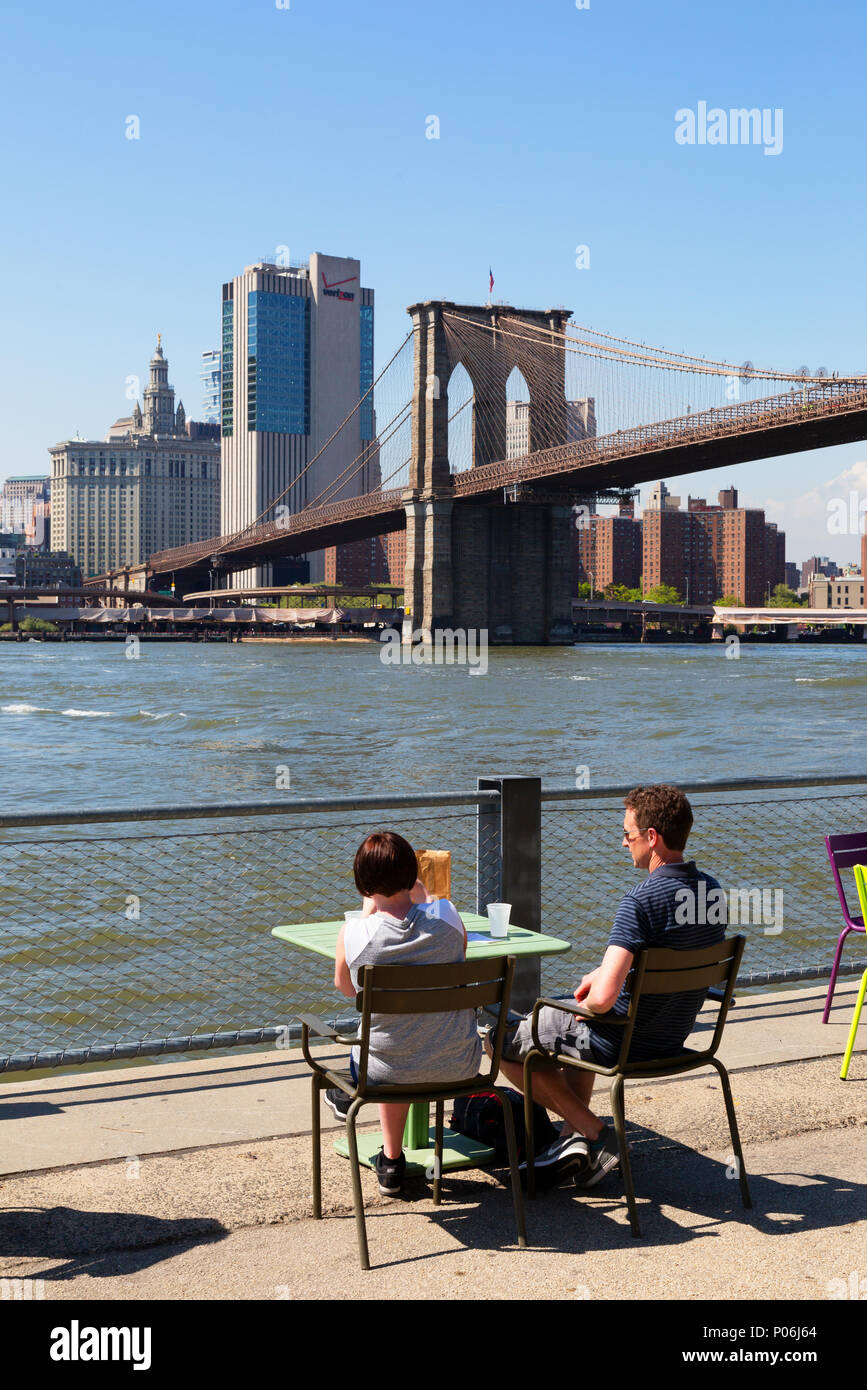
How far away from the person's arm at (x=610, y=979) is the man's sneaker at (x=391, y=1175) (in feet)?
2.15

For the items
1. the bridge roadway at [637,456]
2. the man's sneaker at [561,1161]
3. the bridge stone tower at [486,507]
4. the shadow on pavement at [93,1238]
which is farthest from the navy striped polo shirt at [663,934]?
the bridge stone tower at [486,507]

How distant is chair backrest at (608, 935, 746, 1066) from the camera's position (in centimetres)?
350

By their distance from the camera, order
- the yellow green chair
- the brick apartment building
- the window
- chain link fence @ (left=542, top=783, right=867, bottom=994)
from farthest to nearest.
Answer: the brick apartment building < the window < chain link fence @ (left=542, top=783, right=867, bottom=994) < the yellow green chair

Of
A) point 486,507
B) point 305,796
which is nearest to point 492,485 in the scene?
point 486,507

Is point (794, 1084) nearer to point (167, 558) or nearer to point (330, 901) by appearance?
point (330, 901)

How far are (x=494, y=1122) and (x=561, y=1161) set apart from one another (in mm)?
310

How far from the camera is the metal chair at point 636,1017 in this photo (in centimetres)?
349

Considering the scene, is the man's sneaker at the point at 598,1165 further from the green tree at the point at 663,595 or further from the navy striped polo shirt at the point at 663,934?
the green tree at the point at 663,595

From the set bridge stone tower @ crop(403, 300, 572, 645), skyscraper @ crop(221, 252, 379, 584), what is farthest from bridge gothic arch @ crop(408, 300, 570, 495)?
skyscraper @ crop(221, 252, 379, 584)

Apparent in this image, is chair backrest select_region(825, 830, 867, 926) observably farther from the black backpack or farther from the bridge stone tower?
the bridge stone tower

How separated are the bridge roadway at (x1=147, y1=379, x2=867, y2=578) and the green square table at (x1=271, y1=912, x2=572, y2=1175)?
141 ft
